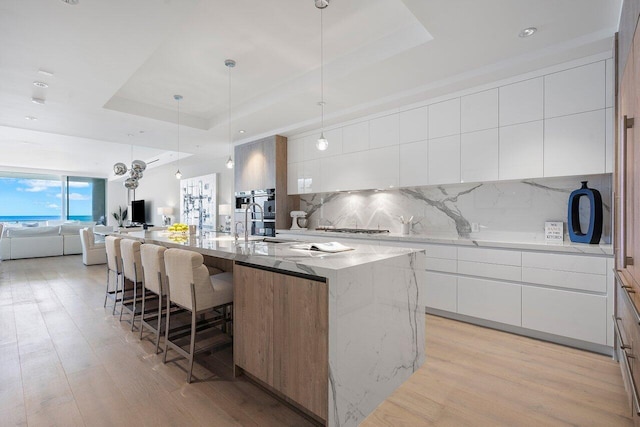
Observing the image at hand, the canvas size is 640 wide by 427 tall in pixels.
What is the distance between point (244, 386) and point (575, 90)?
11.9 feet

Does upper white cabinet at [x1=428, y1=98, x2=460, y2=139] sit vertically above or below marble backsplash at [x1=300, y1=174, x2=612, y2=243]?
above

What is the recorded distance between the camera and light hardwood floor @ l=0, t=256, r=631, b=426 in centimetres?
177

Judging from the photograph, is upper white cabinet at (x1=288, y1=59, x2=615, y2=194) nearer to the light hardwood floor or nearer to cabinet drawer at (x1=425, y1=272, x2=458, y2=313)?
cabinet drawer at (x1=425, y1=272, x2=458, y2=313)

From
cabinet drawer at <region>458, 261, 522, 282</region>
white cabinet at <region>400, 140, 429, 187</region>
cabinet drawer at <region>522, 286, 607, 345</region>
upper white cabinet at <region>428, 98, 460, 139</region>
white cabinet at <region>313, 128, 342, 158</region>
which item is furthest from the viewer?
white cabinet at <region>313, 128, 342, 158</region>

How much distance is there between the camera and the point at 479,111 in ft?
10.8

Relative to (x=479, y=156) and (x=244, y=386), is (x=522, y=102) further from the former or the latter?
(x=244, y=386)

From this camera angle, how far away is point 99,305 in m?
3.90

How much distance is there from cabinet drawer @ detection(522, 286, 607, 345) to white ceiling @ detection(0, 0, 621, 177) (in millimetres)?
2076

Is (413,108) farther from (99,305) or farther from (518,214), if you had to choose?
(99,305)

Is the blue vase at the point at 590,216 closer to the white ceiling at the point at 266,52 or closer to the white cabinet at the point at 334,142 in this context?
the white ceiling at the point at 266,52

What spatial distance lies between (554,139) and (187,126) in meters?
4.90

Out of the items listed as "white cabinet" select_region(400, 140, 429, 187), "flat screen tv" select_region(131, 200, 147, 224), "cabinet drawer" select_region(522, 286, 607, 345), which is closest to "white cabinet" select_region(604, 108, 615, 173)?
"cabinet drawer" select_region(522, 286, 607, 345)

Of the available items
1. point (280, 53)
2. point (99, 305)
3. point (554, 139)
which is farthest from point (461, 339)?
point (99, 305)

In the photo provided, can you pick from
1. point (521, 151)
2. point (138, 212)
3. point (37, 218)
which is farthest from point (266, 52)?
point (37, 218)
